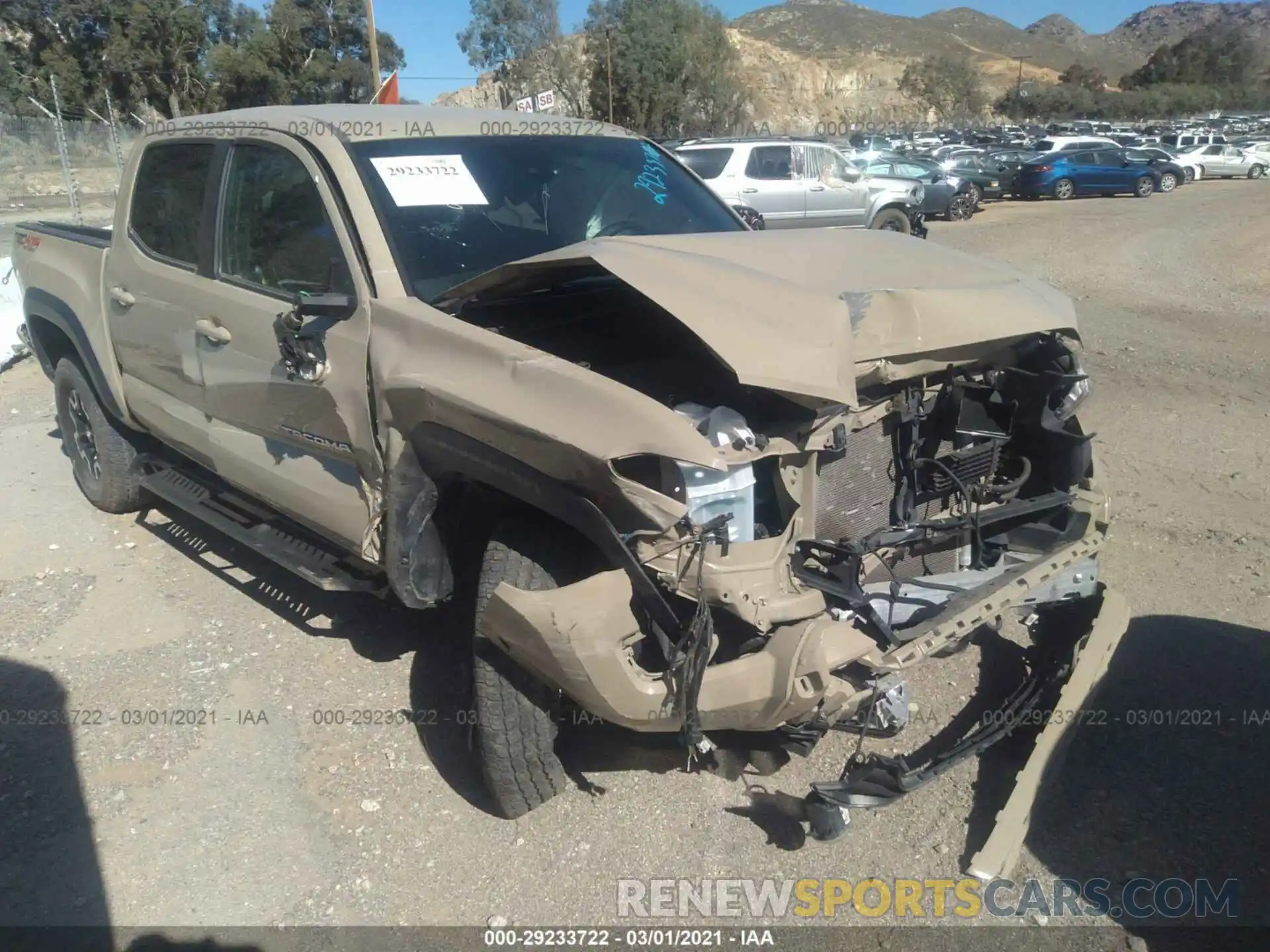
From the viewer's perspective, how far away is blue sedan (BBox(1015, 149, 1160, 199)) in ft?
87.0

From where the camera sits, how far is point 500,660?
113 inches

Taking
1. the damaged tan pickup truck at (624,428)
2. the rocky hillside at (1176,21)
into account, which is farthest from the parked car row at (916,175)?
the rocky hillside at (1176,21)

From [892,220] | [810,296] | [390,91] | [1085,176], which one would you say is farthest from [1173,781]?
[1085,176]

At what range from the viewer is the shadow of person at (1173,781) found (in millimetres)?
2818

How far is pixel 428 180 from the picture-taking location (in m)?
3.58

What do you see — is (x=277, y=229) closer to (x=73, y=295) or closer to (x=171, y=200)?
(x=171, y=200)

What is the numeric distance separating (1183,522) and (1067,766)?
7.59 feet

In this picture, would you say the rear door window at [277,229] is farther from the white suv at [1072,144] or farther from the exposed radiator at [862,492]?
the white suv at [1072,144]

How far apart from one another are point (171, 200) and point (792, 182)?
13643 mm

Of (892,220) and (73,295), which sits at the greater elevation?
(73,295)

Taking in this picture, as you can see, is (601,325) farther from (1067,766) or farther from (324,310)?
(1067,766)

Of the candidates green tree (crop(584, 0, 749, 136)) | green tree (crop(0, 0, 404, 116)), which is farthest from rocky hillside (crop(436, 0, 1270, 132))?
green tree (crop(584, 0, 749, 136))

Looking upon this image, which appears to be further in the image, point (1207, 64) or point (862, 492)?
point (1207, 64)

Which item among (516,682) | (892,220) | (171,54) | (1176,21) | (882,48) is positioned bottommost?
(516,682)
